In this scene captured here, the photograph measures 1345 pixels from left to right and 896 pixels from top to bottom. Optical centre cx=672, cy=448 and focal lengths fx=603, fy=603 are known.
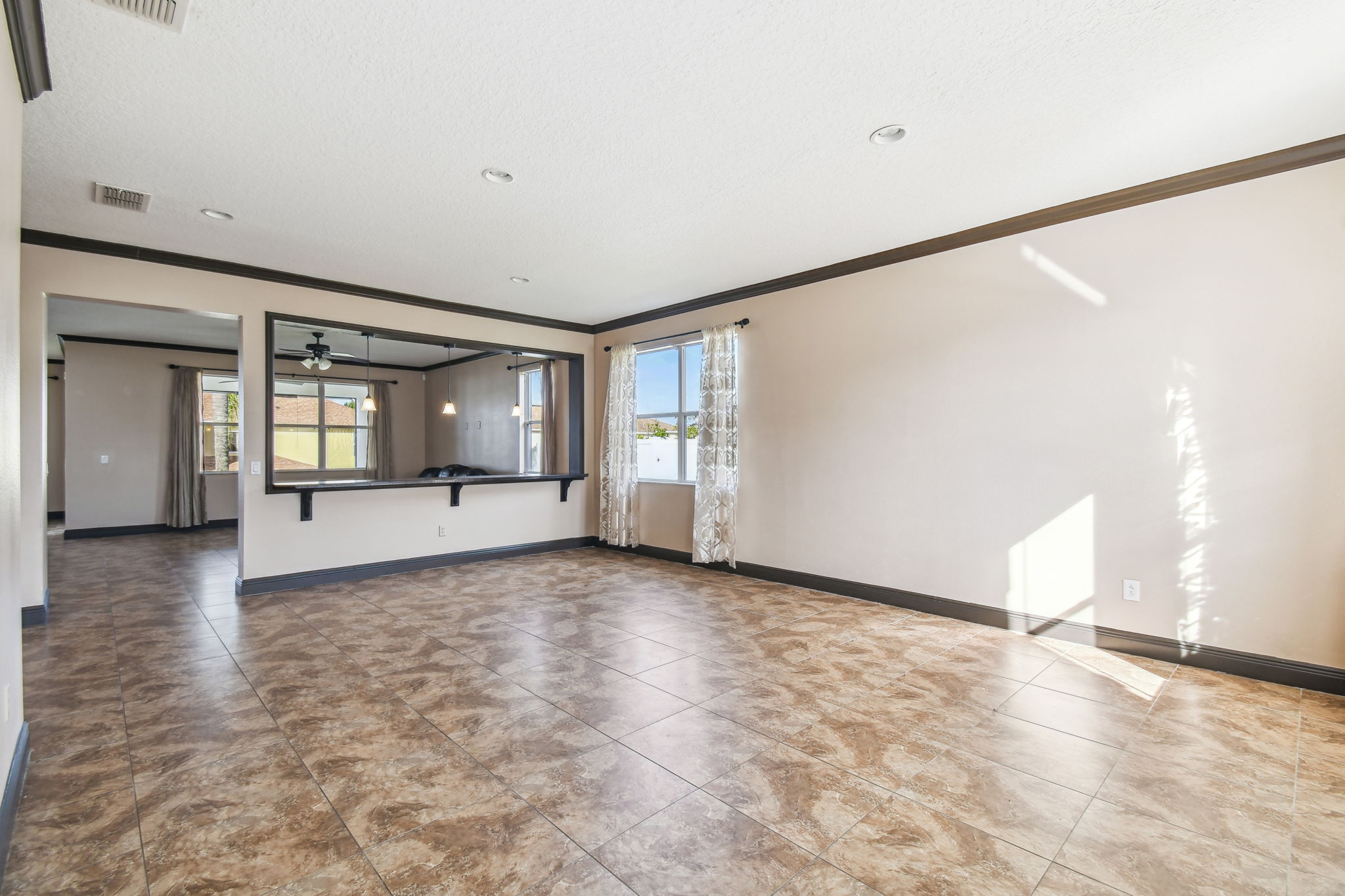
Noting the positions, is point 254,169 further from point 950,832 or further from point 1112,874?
point 1112,874

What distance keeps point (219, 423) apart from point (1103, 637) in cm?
1065

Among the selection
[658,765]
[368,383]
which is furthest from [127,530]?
[658,765]

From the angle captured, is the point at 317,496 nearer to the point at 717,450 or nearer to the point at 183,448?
the point at 717,450

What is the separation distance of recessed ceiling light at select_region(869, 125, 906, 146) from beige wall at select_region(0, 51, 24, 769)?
3.06m

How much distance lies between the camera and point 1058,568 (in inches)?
142

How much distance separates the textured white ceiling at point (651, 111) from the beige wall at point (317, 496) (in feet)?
1.26

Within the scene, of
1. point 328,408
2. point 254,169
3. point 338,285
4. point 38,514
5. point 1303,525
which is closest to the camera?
point 1303,525

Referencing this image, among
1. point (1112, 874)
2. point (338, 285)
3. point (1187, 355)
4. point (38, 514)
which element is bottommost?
point (1112, 874)

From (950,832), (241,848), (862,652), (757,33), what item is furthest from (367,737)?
(757,33)

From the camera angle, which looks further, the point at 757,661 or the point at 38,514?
the point at 38,514

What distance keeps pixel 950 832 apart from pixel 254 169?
411cm

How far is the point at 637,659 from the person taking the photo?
3299mm

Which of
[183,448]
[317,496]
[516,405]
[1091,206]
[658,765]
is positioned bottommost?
[658,765]

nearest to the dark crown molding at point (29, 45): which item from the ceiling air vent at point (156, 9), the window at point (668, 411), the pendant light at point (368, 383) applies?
the ceiling air vent at point (156, 9)
